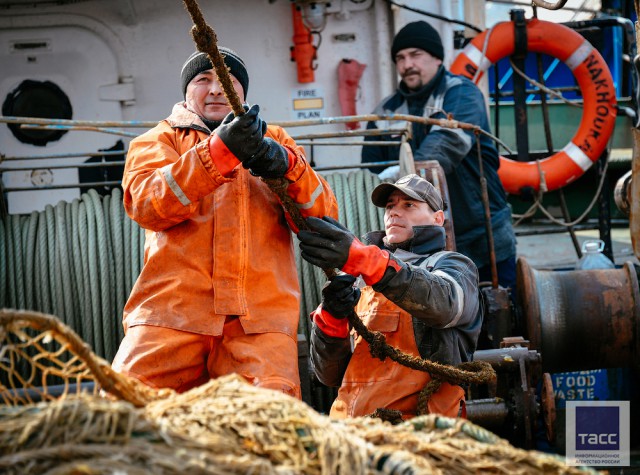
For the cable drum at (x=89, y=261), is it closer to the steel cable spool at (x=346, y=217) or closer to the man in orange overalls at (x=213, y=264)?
the steel cable spool at (x=346, y=217)

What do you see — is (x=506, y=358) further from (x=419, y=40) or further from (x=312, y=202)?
(x=419, y=40)

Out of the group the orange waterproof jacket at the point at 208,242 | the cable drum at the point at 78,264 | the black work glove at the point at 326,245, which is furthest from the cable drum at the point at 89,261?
the black work glove at the point at 326,245

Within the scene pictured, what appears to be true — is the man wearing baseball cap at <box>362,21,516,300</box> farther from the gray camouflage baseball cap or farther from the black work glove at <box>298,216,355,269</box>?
the black work glove at <box>298,216,355,269</box>

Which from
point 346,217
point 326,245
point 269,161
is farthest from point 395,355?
point 346,217

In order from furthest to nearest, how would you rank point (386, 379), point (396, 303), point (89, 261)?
1. point (89, 261)
2. point (386, 379)
3. point (396, 303)

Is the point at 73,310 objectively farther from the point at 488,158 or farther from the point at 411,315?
the point at 488,158

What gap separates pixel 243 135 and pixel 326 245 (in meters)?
0.52

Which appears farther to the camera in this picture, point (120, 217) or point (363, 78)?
point (363, 78)

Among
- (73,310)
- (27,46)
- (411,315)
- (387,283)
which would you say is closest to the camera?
(387,283)

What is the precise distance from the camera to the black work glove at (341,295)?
389 cm

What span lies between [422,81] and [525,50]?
2.19 metres

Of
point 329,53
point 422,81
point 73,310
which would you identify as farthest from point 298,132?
point 73,310

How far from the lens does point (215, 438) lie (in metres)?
2.18

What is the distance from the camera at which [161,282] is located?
3926mm
